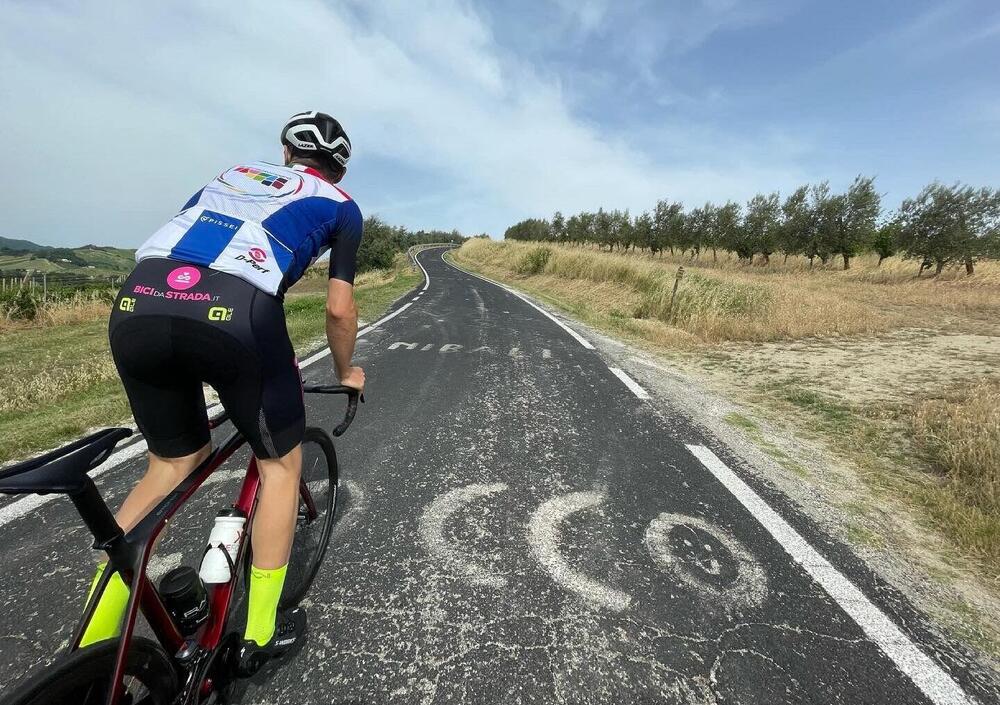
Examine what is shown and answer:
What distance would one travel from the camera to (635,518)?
279cm

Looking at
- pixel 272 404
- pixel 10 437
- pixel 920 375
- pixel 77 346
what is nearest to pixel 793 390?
pixel 920 375

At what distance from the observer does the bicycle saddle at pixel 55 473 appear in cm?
96

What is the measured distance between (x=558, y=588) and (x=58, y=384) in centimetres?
610

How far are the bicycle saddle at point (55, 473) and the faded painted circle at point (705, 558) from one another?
2.44 meters

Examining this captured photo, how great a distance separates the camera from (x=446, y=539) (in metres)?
2.53

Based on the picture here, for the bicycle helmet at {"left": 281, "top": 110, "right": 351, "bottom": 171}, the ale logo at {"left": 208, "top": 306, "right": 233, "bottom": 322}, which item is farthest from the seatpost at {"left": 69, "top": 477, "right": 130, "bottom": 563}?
the bicycle helmet at {"left": 281, "top": 110, "right": 351, "bottom": 171}

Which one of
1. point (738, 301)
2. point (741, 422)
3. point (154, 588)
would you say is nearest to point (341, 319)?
point (154, 588)

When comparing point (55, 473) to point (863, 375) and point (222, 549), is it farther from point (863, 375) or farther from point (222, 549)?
point (863, 375)

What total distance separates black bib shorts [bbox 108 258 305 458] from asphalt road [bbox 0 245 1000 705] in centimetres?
100

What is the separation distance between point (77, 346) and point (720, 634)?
1136 centimetres

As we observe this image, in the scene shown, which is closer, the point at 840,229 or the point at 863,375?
the point at 863,375

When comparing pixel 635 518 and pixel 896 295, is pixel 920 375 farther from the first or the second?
pixel 896 295

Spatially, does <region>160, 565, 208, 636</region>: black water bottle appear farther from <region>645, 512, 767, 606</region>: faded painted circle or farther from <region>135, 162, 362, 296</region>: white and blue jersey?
<region>645, 512, 767, 606</region>: faded painted circle

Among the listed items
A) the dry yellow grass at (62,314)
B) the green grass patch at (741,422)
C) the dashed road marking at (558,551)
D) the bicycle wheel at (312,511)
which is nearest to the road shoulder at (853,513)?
the green grass patch at (741,422)
